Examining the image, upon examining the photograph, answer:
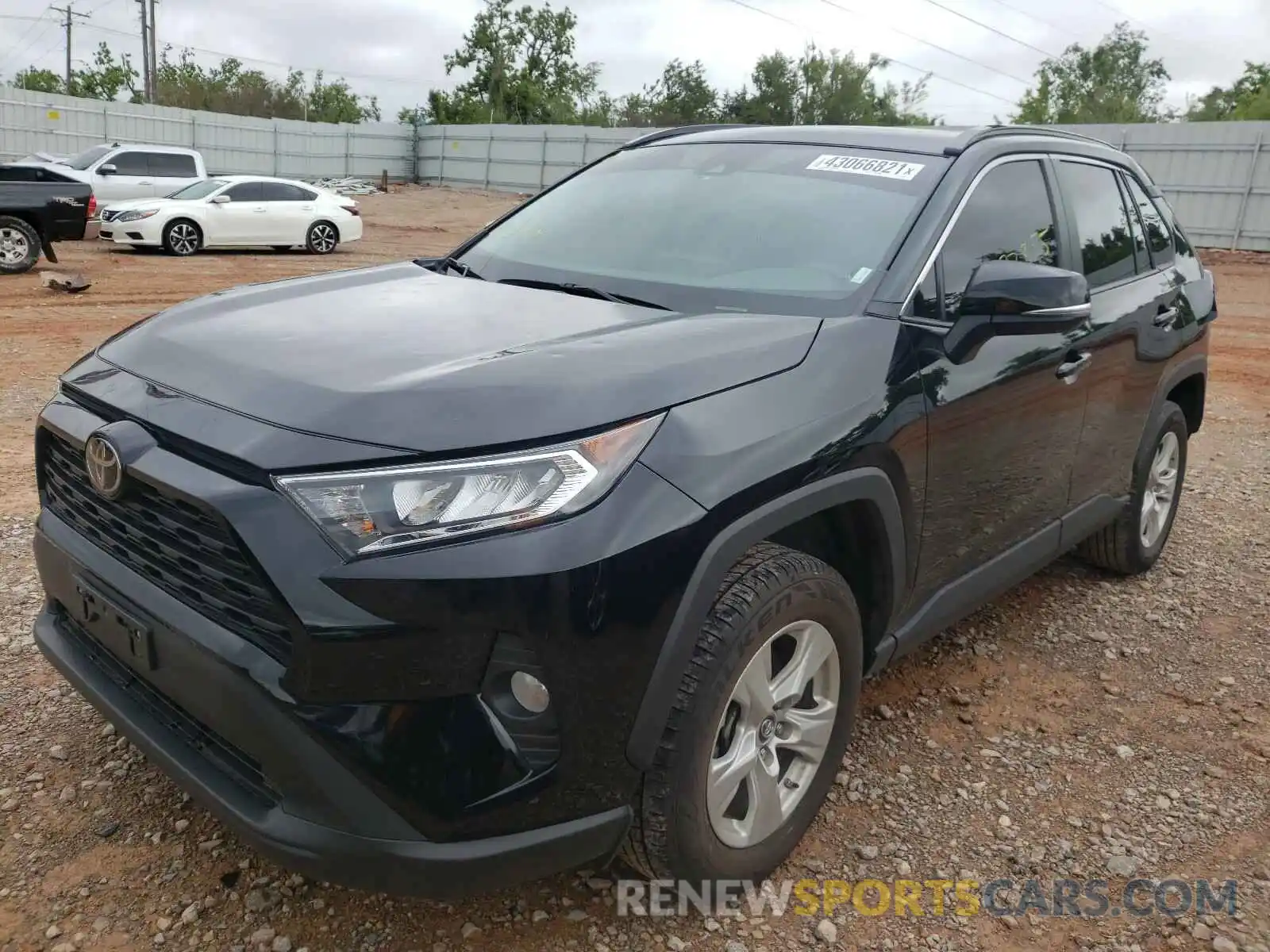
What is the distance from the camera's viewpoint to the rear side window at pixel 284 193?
16.9 m

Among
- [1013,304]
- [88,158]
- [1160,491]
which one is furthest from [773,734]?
[88,158]

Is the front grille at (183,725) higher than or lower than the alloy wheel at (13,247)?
higher

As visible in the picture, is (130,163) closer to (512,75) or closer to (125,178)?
(125,178)

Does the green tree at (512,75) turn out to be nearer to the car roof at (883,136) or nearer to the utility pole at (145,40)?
the utility pole at (145,40)

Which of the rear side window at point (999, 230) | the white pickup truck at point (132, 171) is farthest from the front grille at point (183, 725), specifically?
the white pickup truck at point (132, 171)

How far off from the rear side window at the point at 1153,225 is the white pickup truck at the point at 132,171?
16.5 meters

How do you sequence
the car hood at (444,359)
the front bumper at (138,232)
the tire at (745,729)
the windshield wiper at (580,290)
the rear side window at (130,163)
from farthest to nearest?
the rear side window at (130,163), the front bumper at (138,232), the windshield wiper at (580,290), the tire at (745,729), the car hood at (444,359)

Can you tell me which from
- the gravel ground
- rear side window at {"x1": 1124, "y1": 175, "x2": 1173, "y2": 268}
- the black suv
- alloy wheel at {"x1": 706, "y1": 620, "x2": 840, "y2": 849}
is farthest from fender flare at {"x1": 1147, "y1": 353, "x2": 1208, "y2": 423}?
alloy wheel at {"x1": 706, "y1": 620, "x2": 840, "y2": 849}

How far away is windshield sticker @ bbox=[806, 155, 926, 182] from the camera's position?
9.98 feet

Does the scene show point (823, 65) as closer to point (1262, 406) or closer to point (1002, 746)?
point (1262, 406)

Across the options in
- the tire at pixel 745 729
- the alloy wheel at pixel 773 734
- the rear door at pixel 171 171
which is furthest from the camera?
the rear door at pixel 171 171

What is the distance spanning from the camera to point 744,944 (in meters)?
2.31

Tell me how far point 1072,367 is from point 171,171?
61.4 feet

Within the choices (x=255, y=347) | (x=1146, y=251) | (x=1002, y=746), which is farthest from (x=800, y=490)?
(x=1146, y=251)
